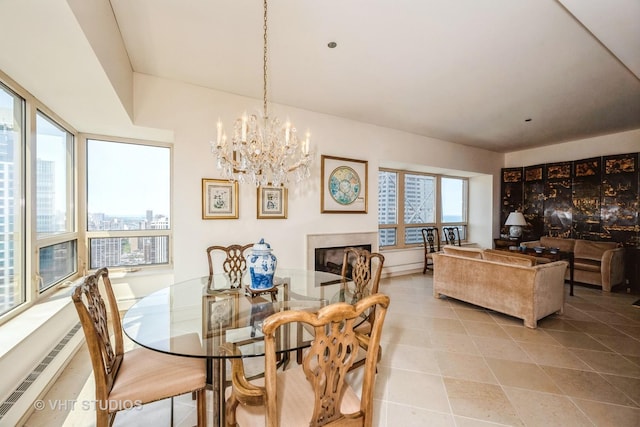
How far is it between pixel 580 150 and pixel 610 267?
8.24ft

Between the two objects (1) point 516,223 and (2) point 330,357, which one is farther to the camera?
(1) point 516,223

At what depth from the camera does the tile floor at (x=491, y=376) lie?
173 centimetres

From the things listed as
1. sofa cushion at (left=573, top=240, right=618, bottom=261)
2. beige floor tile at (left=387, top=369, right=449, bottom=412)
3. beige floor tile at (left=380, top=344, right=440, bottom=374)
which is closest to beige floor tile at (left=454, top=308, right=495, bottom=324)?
beige floor tile at (left=380, top=344, right=440, bottom=374)

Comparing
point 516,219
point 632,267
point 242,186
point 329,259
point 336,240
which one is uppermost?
point 242,186

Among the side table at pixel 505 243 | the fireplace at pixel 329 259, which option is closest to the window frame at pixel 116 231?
the fireplace at pixel 329 259

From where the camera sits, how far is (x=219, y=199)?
3.26 m

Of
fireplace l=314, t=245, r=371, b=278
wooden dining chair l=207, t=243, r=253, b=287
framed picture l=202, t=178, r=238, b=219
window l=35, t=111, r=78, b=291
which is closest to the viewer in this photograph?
window l=35, t=111, r=78, b=291

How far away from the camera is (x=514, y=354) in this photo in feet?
8.08

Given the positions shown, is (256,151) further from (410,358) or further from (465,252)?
(465,252)

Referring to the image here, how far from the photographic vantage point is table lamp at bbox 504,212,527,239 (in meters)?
5.61

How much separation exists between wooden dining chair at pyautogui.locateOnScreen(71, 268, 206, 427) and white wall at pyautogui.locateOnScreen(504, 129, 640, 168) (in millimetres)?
7376

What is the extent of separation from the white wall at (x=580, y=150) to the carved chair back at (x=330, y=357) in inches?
265

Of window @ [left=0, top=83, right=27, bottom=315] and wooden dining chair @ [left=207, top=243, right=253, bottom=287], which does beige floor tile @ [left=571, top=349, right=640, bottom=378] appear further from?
window @ [left=0, top=83, right=27, bottom=315]

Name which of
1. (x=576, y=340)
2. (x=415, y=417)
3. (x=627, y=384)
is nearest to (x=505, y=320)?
(x=576, y=340)
